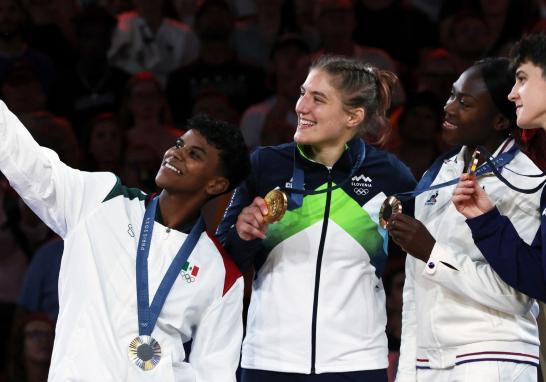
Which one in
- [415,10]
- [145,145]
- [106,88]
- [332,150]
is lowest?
[332,150]

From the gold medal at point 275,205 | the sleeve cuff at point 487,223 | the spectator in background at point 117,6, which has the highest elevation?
the spectator in background at point 117,6

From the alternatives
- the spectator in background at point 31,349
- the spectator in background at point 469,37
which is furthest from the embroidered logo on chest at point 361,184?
the spectator in background at point 469,37

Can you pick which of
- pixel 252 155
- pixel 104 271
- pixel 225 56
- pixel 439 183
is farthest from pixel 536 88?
pixel 225 56

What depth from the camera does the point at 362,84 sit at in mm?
4473

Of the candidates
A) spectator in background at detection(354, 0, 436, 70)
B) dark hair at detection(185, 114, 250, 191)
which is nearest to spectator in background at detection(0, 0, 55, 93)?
spectator in background at detection(354, 0, 436, 70)

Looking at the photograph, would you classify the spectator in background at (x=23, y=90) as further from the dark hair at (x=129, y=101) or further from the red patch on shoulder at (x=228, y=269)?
the red patch on shoulder at (x=228, y=269)

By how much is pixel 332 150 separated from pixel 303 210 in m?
0.32

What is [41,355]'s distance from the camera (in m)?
6.46

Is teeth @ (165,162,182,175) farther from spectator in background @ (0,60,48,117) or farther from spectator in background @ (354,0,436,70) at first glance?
spectator in background @ (354,0,436,70)

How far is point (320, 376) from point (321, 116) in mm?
1045

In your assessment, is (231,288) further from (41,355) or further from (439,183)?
(41,355)

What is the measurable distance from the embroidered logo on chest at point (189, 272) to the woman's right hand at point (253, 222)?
0.71 feet

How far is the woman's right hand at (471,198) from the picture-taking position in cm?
381

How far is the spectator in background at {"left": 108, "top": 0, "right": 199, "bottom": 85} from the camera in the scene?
8.52m
